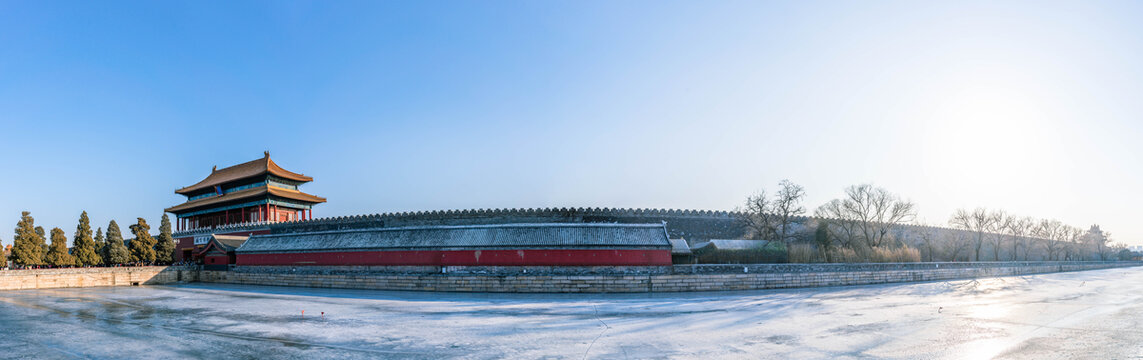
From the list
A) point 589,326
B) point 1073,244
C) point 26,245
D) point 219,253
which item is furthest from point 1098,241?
point 26,245

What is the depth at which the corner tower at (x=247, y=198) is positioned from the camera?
47938 mm

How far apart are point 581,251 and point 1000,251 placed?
151 ft

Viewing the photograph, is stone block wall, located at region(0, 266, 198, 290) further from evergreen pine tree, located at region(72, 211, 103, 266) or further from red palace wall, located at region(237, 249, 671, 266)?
red palace wall, located at region(237, 249, 671, 266)

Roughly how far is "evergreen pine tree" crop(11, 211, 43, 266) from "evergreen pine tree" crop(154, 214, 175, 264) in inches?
316

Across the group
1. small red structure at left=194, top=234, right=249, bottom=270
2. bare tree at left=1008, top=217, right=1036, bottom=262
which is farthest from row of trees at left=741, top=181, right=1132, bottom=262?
small red structure at left=194, top=234, right=249, bottom=270

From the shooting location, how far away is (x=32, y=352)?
39.4 ft

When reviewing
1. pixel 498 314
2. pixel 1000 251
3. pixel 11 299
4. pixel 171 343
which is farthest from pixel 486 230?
pixel 1000 251

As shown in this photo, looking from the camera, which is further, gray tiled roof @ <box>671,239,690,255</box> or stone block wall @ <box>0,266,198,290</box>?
gray tiled roof @ <box>671,239,690,255</box>

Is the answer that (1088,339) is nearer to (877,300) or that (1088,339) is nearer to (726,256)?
(877,300)

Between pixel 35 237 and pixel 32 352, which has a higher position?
pixel 35 237

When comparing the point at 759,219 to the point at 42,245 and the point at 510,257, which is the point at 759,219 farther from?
the point at 42,245

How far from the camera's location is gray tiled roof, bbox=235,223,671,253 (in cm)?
2773

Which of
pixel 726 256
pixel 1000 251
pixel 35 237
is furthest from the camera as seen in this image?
pixel 1000 251

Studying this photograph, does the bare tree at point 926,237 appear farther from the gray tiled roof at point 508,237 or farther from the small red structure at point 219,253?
the small red structure at point 219,253
